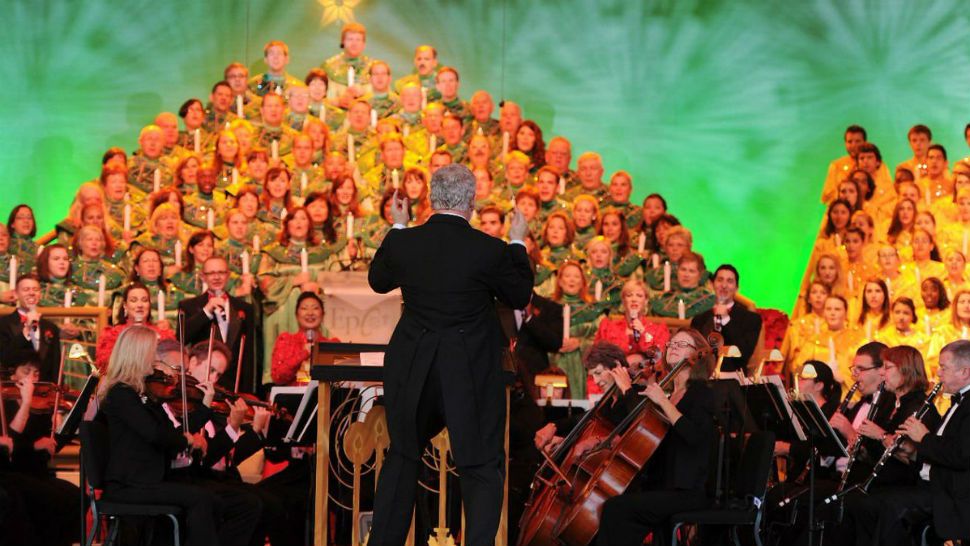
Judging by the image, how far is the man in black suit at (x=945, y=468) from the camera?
A: 5594 mm

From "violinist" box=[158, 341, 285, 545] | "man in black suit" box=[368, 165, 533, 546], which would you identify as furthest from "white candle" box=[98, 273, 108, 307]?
"man in black suit" box=[368, 165, 533, 546]

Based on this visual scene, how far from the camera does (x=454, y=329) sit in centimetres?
440

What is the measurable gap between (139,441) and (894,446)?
3.18m

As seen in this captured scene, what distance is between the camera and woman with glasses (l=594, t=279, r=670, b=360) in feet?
27.8

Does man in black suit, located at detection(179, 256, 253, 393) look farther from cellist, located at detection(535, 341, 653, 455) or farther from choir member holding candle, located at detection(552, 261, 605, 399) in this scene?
cellist, located at detection(535, 341, 653, 455)

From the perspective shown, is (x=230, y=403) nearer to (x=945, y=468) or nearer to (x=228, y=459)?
(x=228, y=459)

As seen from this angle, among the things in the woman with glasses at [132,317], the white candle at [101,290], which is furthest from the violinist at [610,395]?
the white candle at [101,290]

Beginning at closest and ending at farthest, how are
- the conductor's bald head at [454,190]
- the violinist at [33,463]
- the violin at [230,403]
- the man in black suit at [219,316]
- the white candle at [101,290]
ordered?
the conductor's bald head at [454,190] < the violin at [230,403] < the violinist at [33,463] < the man in black suit at [219,316] < the white candle at [101,290]

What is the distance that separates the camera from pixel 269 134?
11.6 metres

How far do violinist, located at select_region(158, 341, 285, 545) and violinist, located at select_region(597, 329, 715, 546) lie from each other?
5.13 feet

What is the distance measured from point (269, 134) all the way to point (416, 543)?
652 centimetres

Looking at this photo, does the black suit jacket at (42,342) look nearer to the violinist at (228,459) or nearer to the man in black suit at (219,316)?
the man in black suit at (219,316)

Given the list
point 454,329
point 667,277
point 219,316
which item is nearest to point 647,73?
point 667,277

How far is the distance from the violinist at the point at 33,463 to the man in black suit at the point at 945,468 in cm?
372
